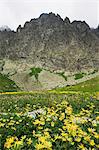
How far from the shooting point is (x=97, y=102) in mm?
19812

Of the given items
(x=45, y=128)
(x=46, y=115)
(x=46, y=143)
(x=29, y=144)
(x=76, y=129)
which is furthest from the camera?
(x=46, y=115)

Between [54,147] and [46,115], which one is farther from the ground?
[46,115]

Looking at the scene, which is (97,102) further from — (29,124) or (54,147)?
(54,147)

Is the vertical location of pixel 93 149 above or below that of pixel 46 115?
below

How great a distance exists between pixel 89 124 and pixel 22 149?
110 inches

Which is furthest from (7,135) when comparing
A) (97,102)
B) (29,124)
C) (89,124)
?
(97,102)

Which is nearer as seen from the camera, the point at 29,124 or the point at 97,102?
the point at 29,124

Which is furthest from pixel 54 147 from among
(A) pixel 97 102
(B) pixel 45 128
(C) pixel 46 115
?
(A) pixel 97 102

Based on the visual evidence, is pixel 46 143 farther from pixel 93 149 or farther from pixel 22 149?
pixel 93 149

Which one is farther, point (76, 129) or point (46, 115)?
point (46, 115)

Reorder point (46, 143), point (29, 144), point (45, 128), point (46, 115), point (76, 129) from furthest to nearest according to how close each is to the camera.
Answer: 1. point (46, 115)
2. point (45, 128)
3. point (76, 129)
4. point (29, 144)
5. point (46, 143)

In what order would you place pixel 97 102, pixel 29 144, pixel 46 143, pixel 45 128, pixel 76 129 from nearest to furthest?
1. pixel 46 143
2. pixel 29 144
3. pixel 76 129
4. pixel 45 128
5. pixel 97 102

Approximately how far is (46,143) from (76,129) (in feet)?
4.93

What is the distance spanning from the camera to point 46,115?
10.8m
